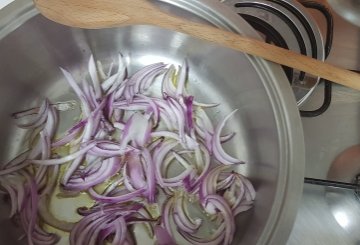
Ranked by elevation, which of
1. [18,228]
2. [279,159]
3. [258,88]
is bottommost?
[18,228]

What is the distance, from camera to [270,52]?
68cm

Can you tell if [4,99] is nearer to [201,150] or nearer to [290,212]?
[201,150]

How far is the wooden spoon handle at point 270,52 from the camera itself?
0.67m

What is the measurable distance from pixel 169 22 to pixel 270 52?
157 mm

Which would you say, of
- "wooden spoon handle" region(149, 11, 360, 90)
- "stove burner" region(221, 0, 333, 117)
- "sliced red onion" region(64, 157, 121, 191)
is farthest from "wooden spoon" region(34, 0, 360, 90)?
"sliced red onion" region(64, 157, 121, 191)

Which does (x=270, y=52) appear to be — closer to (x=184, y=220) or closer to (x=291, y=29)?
(x=291, y=29)

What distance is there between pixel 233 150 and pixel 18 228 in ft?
1.23

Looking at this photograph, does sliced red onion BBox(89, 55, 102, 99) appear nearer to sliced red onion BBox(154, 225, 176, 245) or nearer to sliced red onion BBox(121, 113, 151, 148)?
sliced red onion BBox(121, 113, 151, 148)

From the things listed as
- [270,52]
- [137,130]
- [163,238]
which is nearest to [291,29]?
[270,52]

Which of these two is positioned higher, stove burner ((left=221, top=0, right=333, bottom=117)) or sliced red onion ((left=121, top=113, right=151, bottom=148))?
stove burner ((left=221, top=0, right=333, bottom=117))

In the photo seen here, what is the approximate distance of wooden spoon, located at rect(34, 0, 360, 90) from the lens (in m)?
0.67

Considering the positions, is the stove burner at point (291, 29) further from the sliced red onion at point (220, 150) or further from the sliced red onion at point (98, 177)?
the sliced red onion at point (98, 177)

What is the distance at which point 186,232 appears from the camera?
0.72m

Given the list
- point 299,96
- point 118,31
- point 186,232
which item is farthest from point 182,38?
point 186,232
